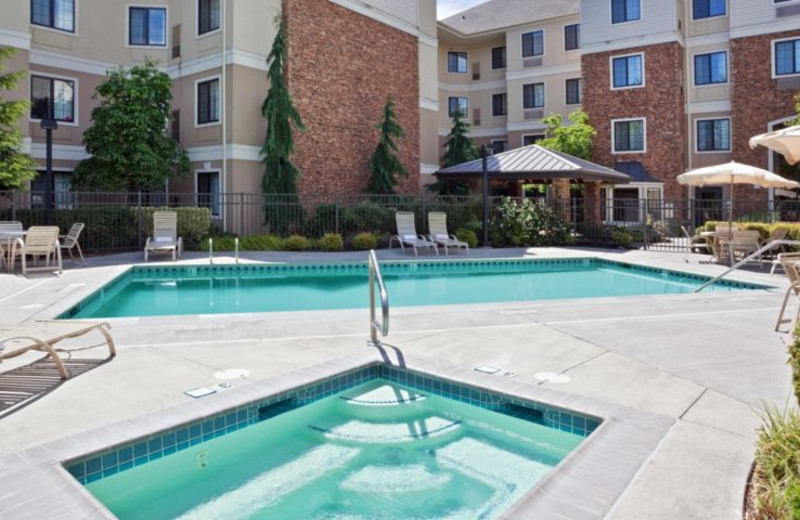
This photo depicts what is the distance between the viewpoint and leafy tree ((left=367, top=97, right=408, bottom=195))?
21781mm

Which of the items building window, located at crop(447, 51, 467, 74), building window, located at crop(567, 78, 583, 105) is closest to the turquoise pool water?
building window, located at crop(567, 78, 583, 105)

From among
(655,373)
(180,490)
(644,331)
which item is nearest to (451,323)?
(644,331)

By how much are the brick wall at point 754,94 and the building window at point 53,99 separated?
87.5 feet

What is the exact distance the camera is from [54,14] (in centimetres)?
1922

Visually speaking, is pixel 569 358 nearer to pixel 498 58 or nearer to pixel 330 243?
pixel 330 243

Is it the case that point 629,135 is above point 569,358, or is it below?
above

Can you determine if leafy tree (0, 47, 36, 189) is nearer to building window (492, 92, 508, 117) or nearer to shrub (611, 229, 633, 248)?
shrub (611, 229, 633, 248)

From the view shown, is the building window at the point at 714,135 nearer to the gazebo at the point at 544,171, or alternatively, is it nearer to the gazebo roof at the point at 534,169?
the gazebo at the point at 544,171

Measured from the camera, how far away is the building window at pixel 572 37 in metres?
30.2

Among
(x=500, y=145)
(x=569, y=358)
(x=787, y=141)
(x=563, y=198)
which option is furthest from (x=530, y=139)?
(x=569, y=358)

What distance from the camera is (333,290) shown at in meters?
11.4

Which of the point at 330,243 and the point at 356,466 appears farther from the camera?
the point at 330,243

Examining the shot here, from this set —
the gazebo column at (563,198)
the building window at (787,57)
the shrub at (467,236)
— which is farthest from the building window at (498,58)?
the shrub at (467,236)

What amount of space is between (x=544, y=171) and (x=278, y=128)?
8.41m
